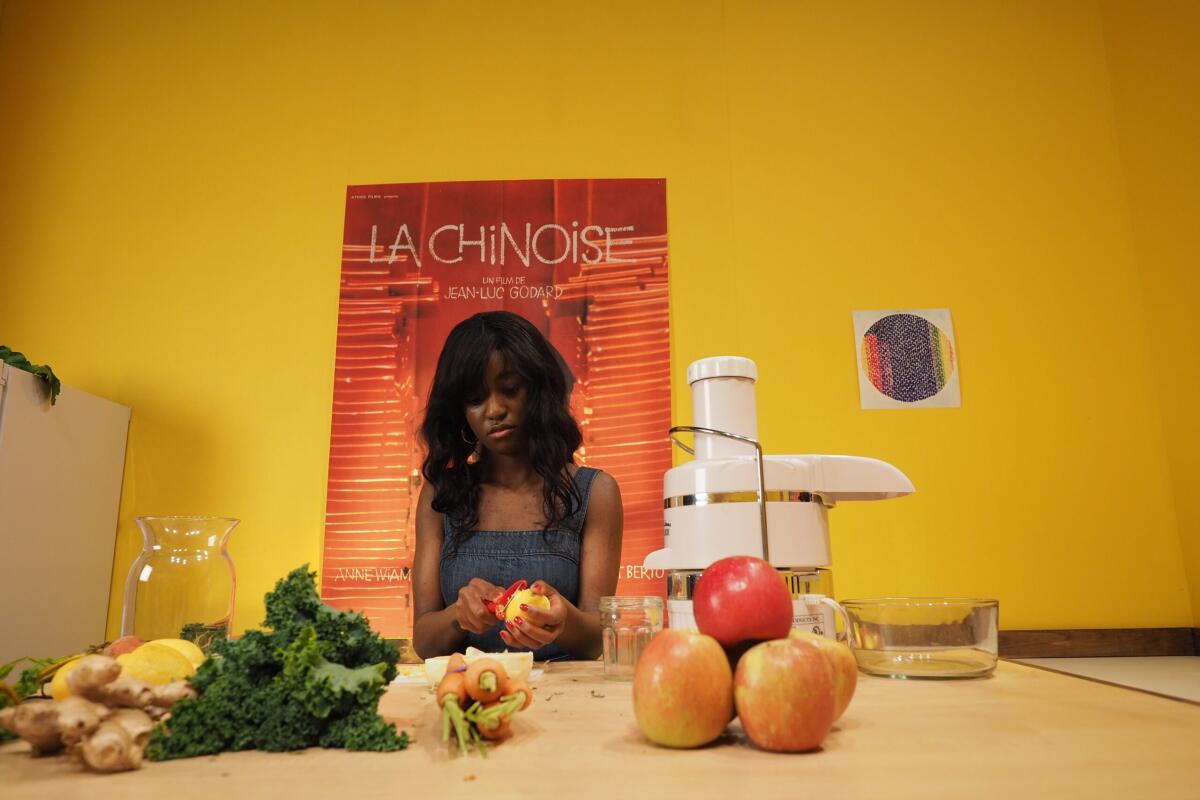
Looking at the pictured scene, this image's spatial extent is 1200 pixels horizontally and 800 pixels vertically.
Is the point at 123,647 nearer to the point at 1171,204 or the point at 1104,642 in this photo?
the point at 1104,642

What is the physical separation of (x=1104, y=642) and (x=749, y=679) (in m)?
2.22

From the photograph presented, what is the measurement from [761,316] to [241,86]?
6.74 feet

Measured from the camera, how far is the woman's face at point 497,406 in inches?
68.6

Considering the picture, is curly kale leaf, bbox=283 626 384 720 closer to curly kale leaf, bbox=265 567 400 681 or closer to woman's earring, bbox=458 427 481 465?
curly kale leaf, bbox=265 567 400 681

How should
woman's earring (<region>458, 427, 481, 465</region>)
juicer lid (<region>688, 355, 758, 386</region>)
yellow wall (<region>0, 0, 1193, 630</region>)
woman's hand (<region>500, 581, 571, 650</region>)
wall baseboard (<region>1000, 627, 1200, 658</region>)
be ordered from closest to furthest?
juicer lid (<region>688, 355, 758, 386</region>) → woman's hand (<region>500, 581, 571, 650</region>) → woman's earring (<region>458, 427, 481, 465</region>) → wall baseboard (<region>1000, 627, 1200, 658</region>) → yellow wall (<region>0, 0, 1193, 630</region>)

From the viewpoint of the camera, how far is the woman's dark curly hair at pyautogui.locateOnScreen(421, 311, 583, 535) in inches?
68.7

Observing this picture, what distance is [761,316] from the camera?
2.45 m

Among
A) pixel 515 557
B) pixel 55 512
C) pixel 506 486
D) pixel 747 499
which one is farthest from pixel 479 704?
pixel 55 512

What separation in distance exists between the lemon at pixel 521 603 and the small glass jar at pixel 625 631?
231 mm

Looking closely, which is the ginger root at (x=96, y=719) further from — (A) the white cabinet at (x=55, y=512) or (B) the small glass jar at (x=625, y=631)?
(A) the white cabinet at (x=55, y=512)

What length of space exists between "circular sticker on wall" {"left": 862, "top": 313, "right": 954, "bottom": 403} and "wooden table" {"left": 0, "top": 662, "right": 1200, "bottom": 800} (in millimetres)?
1741

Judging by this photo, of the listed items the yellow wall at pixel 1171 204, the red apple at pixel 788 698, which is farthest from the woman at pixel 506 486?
the yellow wall at pixel 1171 204

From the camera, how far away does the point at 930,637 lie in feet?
3.05

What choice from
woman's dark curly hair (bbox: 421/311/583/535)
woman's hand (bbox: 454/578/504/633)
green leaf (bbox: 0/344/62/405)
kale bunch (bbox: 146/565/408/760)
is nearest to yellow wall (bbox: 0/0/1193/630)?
green leaf (bbox: 0/344/62/405)
